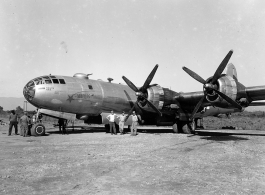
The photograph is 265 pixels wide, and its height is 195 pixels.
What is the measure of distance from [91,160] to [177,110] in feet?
40.9

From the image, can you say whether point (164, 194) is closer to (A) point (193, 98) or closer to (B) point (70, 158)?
(B) point (70, 158)

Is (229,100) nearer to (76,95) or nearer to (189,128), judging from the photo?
(189,128)

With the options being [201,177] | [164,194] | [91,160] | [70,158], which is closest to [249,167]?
[201,177]

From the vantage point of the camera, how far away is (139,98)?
60.4ft

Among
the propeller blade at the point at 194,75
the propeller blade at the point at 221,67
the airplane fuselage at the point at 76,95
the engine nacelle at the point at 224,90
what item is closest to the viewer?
the propeller blade at the point at 221,67

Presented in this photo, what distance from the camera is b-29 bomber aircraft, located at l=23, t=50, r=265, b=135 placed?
14.3 metres

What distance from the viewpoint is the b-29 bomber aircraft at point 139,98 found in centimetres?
1434

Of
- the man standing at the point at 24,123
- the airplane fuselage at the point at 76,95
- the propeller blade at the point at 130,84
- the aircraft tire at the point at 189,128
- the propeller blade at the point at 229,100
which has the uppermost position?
the propeller blade at the point at 130,84

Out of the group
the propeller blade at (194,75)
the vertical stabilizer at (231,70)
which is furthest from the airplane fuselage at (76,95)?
the vertical stabilizer at (231,70)

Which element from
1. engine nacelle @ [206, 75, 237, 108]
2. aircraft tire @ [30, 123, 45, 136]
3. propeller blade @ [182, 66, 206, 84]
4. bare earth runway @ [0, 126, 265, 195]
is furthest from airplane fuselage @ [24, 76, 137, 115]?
engine nacelle @ [206, 75, 237, 108]

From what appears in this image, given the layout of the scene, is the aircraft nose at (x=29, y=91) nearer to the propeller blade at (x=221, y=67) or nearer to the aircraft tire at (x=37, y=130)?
the aircraft tire at (x=37, y=130)

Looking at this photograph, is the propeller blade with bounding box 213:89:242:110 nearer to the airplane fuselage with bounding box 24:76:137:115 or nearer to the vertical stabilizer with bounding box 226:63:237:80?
the vertical stabilizer with bounding box 226:63:237:80

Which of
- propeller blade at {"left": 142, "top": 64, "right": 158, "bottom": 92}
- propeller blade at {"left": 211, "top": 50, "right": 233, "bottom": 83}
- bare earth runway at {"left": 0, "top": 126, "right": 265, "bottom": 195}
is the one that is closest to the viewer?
bare earth runway at {"left": 0, "top": 126, "right": 265, "bottom": 195}

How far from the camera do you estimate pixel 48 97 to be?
16.2 metres
